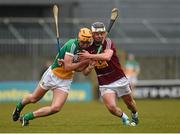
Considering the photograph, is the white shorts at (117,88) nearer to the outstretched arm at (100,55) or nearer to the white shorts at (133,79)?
the outstretched arm at (100,55)

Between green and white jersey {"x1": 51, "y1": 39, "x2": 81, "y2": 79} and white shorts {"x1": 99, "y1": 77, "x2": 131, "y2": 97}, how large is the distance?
0.89 m

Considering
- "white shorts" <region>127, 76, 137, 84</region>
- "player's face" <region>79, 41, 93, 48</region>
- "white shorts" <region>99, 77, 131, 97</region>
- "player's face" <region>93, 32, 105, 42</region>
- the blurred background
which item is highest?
"player's face" <region>93, 32, 105, 42</region>

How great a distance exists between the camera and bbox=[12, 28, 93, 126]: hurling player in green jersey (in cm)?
1471

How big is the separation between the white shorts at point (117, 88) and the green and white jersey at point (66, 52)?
0.89m

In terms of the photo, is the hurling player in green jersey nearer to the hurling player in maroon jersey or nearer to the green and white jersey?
the green and white jersey

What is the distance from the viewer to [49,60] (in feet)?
108

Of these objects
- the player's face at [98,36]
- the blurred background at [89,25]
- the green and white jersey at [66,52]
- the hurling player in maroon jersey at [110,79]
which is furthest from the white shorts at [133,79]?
the player's face at [98,36]

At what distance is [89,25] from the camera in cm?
3353

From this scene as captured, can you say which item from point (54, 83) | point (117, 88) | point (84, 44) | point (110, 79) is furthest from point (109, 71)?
point (54, 83)

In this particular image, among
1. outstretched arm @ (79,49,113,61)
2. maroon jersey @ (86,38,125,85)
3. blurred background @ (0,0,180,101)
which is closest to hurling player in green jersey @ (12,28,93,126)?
outstretched arm @ (79,49,113,61)

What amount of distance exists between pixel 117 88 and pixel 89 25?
1799 cm

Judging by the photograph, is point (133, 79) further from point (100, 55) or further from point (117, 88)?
point (100, 55)

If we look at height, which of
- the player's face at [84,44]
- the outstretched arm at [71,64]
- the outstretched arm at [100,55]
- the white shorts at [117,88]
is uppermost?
the player's face at [84,44]

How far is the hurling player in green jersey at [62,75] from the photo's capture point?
14.7 meters
